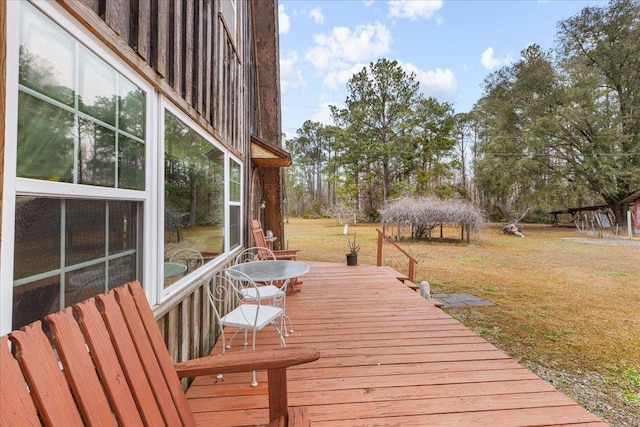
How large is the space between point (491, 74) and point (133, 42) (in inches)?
1041

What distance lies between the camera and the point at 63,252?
3.56 feet

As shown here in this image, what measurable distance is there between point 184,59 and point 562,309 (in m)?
6.65

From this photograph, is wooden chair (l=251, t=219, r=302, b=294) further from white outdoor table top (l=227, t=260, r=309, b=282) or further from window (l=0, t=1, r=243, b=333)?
window (l=0, t=1, r=243, b=333)

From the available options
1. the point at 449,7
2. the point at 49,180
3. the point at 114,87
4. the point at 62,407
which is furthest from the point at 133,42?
the point at 449,7

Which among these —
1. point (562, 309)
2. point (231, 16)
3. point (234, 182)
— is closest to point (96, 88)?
point (234, 182)

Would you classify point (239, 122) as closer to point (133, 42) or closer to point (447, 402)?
point (133, 42)

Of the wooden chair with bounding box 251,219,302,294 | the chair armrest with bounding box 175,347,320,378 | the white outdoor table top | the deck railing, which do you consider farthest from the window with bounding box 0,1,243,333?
A: the deck railing

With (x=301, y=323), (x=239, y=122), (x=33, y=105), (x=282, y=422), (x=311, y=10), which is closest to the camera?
(x=33, y=105)

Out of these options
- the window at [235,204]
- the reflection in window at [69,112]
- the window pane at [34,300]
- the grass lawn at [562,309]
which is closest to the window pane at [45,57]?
the reflection in window at [69,112]

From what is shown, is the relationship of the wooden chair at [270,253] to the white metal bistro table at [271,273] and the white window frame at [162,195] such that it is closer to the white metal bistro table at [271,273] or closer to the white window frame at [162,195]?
the white metal bistro table at [271,273]

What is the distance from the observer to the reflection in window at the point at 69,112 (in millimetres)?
940

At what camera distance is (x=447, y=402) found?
2008 mm

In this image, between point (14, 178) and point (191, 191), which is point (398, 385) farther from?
point (14, 178)

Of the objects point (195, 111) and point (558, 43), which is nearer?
point (195, 111)
